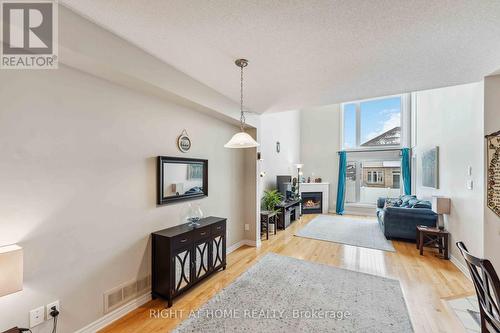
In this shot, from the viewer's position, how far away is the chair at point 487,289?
1.10 metres

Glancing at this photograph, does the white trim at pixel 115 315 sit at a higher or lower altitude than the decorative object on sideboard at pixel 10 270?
lower

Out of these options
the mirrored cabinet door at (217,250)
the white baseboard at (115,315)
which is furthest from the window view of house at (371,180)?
the white baseboard at (115,315)

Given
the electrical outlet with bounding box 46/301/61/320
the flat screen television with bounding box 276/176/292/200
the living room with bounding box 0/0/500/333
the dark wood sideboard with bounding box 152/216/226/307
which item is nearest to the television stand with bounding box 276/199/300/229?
the flat screen television with bounding box 276/176/292/200

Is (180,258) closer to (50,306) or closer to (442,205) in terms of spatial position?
(50,306)

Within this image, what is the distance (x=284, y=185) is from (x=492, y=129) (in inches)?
165

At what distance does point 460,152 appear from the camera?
10.7 ft

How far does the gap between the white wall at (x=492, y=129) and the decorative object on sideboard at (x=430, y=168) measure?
2.00 metres

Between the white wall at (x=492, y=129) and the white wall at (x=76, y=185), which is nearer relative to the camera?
the white wall at (x=76, y=185)

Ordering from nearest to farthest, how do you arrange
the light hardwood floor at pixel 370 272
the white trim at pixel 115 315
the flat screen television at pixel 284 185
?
the white trim at pixel 115 315 < the light hardwood floor at pixel 370 272 < the flat screen television at pixel 284 185

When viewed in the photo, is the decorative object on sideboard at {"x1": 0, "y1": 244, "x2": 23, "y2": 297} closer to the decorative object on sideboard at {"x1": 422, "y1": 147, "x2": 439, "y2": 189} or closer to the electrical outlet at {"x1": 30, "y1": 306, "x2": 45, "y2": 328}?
the electrical outlet at {"x1": 30, "y1": 306, "x2": 45, "y2": 328}

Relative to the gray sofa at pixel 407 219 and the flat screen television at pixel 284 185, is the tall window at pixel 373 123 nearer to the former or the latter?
the flat screen television at pixel 284 185

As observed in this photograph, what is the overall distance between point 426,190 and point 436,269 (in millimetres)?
2730

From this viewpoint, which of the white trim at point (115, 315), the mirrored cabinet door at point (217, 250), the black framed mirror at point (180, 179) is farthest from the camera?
the mirrored cabinet door at point (217, 250)

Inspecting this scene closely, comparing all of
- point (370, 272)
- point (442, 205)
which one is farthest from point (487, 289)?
point (442, 205)
